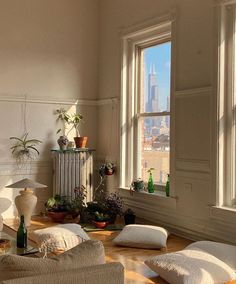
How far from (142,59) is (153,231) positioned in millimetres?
2414

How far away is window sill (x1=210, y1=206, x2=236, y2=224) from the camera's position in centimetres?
400

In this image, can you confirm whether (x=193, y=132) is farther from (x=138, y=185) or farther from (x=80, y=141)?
(x=80, y=141)

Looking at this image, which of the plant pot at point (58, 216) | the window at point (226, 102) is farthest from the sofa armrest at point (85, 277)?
the plant pot at point (58, 216)

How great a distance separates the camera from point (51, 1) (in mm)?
5938

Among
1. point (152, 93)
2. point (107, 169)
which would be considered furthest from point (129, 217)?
point (152, 93)

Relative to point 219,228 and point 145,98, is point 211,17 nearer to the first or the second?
point 145,98

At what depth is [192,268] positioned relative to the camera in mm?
3217

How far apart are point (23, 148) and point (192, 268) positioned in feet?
10.7

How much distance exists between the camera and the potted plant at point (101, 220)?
503cm

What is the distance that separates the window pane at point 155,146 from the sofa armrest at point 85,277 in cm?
323

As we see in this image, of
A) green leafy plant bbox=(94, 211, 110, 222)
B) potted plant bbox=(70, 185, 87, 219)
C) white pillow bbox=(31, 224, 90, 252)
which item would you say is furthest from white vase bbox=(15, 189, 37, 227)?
green leafy plant bbox=(94, 211, 110, 222)

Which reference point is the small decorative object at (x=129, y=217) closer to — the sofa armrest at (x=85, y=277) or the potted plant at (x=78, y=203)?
the potted plant at (x=78, y=203)

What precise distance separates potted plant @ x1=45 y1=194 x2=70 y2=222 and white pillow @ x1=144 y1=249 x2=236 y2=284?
2.15m

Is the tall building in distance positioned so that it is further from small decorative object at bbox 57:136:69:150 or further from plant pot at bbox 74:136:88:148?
small decorative object at bbox 57:136:69:150
